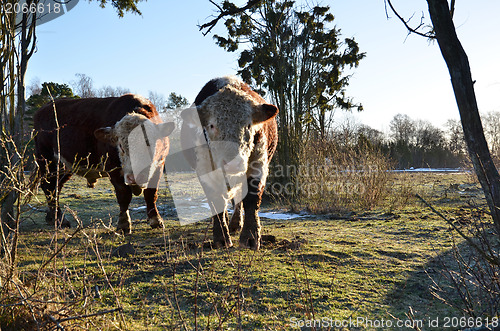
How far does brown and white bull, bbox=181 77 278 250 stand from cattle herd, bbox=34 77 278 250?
11mm

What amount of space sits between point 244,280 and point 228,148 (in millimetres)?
1616

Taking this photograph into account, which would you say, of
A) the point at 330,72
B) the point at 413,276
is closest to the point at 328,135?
the point at 413,276

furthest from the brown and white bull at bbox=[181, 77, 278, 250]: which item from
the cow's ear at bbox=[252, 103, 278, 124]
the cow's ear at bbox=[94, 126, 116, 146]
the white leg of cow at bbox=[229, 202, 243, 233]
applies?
the cow's ear at bbox=[94, 126, 116, 146]

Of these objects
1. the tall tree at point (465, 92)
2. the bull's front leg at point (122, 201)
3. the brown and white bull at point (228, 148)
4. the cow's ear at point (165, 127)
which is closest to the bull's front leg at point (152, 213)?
the bull's front leg at point (122, 201)

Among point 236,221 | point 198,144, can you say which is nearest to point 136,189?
point 236,221

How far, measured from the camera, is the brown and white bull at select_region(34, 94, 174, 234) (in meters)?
5.27

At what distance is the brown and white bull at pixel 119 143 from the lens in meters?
5.27

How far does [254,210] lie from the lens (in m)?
4.34

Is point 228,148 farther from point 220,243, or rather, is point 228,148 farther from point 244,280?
point 244,280

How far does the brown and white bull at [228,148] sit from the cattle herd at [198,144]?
11mm

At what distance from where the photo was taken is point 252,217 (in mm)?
4312

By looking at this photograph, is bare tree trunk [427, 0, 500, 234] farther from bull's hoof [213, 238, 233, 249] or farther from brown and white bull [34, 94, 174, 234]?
brown and white bull [34, 94, 174, 234]

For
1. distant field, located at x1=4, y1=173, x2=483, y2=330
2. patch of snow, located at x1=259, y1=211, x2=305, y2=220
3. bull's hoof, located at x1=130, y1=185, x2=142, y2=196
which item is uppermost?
bull's hoof, located at x1=130, y1=185, x2=142, y2=196

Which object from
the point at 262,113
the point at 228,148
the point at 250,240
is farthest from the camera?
the point at 262,113
